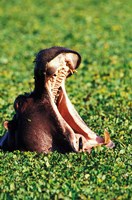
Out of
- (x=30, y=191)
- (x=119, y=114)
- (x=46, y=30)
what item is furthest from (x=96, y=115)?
(x=46, y=30)

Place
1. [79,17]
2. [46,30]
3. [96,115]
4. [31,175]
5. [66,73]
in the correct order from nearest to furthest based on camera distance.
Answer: [31,175] → [66,73] → [96,115] → [46,30] → [79,17]

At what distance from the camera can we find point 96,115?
9750 millimetres

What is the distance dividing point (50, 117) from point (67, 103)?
0.32 meters

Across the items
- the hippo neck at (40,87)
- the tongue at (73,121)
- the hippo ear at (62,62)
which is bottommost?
the tongue at (73,121)

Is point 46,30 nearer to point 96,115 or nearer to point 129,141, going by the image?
point 96,115

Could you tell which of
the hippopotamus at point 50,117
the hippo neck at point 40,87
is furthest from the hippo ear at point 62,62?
the hippo neck at point 40,87

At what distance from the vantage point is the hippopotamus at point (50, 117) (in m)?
7.47

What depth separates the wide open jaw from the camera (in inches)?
297

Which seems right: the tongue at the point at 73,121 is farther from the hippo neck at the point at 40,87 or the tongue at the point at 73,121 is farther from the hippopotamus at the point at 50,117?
the hippo neck at the point at 40,87

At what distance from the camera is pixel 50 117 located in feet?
24.8

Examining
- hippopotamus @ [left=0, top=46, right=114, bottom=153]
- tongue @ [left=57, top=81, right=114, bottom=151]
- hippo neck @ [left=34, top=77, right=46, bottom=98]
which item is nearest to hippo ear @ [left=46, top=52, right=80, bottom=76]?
hippopotamus @ [left=0, top=46, right=114, bottom=153]

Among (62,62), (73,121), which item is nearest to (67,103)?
(73,121)

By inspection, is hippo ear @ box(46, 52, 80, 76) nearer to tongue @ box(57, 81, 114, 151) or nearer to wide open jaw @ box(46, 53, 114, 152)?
wide open jaw @ box(46, 53, 114, 152)

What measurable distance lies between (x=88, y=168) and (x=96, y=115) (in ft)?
7.89
